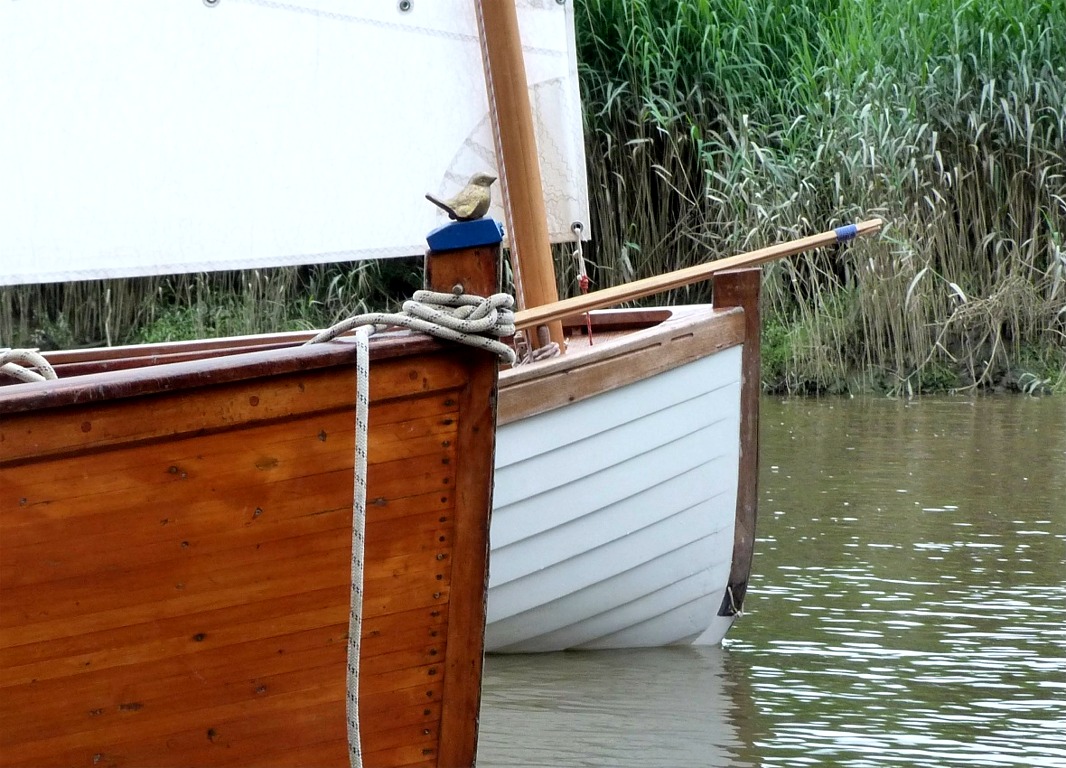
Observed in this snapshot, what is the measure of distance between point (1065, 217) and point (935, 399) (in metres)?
1.20

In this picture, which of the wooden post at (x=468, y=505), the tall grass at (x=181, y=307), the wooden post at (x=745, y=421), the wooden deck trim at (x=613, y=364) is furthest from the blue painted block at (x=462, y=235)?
the tall grass at (x=181, y=307)

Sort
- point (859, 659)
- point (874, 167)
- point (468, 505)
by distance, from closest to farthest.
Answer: point (468, 505) → point (859, 659) → point (874, 167)

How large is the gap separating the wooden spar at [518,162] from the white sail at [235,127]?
118 mm

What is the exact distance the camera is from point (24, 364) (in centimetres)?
259

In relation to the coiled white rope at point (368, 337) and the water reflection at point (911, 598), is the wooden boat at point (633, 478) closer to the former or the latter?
the water reflection at point (911, 598)

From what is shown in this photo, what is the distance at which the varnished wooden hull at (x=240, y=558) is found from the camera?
82.2 inches

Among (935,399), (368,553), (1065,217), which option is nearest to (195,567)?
(368,553)

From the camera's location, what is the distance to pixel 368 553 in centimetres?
229

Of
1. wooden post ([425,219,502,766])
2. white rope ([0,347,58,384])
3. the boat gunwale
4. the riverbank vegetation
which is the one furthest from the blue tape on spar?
the riverbank vegetation

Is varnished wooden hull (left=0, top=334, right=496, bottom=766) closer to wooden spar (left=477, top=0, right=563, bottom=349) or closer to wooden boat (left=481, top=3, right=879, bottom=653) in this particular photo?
wooden boat (left=481, top=3, right=879, bottom=653)

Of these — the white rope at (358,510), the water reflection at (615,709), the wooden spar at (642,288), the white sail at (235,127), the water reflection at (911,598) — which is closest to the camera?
the white rope at (358,510)

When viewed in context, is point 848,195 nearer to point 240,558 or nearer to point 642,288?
point 642,288

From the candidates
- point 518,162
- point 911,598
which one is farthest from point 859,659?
point 518,162

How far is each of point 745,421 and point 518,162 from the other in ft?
3.08
